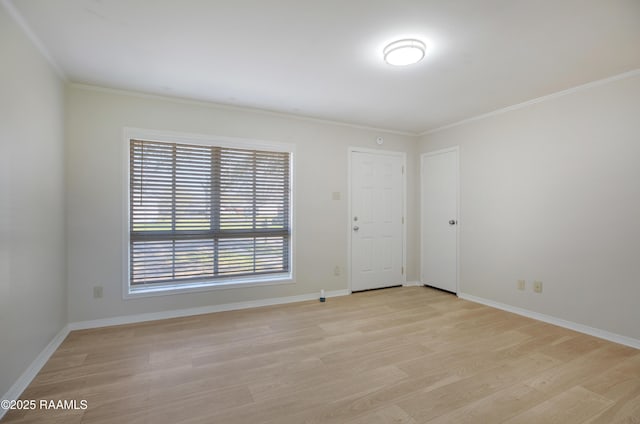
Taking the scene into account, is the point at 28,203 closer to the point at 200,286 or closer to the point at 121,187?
the point at 121,187

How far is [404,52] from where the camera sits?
2242 mm

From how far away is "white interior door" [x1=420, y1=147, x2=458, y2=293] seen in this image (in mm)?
4316

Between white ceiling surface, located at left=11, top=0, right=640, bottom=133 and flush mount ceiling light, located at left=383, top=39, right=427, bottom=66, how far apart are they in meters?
0.07

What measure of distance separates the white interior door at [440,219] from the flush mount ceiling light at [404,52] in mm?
2346

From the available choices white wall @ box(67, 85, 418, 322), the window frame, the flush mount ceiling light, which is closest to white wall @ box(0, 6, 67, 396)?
white wall @ box(67, 85, 418, 322)

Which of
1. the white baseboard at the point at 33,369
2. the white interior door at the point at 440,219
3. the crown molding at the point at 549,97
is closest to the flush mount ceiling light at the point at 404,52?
the crown molding at the point at 549,97

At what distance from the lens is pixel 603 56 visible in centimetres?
238

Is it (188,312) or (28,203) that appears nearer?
(28,203)

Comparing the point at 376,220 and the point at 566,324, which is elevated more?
the point at 376,220

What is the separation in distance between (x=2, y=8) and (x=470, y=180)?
4.69 metres

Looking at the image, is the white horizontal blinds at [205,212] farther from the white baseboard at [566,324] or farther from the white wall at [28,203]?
the white baseboard at [566,324]

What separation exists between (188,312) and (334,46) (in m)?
3.15

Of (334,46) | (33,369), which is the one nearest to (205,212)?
(33,369)

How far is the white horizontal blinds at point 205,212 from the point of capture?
3285 millimetres
